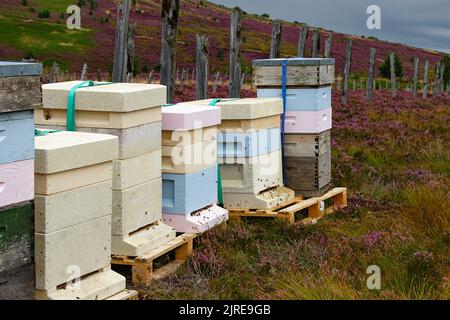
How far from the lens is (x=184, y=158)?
668 centimetres

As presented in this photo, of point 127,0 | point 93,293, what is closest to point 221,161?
point 93,293

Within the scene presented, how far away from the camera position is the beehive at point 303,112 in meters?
8.48

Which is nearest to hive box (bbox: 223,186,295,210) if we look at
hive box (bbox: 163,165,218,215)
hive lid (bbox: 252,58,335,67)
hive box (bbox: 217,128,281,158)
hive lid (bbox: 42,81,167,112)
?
hive box (bbox: 217,128,281,158)

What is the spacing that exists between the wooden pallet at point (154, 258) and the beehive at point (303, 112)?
7.45 ft

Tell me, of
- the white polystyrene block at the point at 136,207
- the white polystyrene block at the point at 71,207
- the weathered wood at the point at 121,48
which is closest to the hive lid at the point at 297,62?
the weathered wood at the point at 121,48

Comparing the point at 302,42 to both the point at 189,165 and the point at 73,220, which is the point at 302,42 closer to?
the point at 189,165

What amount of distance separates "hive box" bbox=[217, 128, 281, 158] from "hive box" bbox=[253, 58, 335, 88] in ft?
Result: 3.08

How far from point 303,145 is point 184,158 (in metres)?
2.31

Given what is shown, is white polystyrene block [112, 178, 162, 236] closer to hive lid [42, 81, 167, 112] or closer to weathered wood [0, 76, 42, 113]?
hive lid [42, 81, 167, 112]

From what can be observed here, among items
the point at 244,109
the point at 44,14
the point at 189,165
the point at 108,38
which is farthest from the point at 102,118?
the point at 44,14

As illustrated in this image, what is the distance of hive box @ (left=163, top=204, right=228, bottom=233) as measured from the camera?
6.86 metres

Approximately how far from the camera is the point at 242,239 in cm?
717

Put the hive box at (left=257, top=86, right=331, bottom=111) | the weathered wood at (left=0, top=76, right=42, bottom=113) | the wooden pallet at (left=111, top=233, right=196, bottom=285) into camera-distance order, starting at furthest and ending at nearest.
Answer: the hive box at (left=257, top=86, right=331, bottom=111)
the wooden pallet at (left=111, top=233, right=196, bottom=285)
the weathered wood at (left=0, top=76, right=42, bottom=113)
